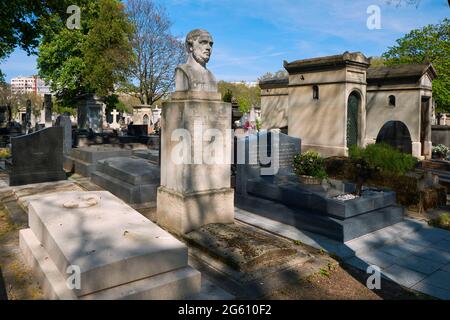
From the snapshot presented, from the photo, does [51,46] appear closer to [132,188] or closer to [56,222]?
[132,188]

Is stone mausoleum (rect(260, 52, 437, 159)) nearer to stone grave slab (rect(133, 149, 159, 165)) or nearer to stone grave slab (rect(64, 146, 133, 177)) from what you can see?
stone grave slab (rect(133, 149, 159, 165))

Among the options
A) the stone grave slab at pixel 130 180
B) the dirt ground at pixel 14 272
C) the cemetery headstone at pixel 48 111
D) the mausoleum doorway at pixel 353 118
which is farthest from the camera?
the cemetery headstone at pixel 48 111

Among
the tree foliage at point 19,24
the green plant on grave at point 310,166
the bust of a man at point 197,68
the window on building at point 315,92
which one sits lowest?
the green plant on grave at point 310,166

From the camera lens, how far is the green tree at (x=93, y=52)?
31.5m

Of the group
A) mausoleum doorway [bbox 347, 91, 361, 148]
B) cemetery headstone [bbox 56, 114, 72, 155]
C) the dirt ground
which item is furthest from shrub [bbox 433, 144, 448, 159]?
the dirt ground

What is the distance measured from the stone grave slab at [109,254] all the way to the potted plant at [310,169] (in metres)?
4.70

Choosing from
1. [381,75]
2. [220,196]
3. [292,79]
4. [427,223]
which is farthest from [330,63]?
[220,196]

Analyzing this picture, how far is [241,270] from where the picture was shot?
→ 15.6 feet

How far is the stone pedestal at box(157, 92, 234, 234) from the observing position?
6.31 metres

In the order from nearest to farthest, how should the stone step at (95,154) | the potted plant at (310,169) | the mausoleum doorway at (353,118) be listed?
the potted plant at (310,169) → the stone step at (95,154) → the mausoleum doorway at (353,118)

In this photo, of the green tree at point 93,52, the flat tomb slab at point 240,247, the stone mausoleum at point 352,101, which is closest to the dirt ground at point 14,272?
the flat tomb slab at point 240,247

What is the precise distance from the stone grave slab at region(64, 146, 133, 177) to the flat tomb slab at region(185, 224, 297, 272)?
22.7 feet

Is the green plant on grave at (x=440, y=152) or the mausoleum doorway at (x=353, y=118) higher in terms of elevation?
the mausoleum doorway at (x=353, y=118)

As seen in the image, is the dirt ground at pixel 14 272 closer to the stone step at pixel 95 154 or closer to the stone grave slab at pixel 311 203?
the stone grave slab at pixel 311 203
